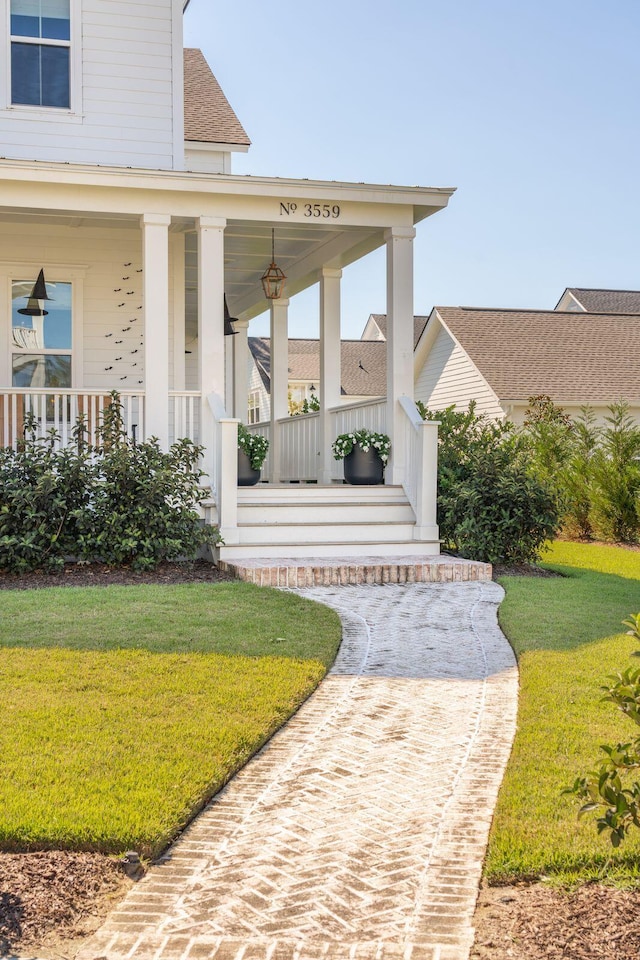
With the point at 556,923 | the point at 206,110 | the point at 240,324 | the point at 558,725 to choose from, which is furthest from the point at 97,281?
the point at 556,923

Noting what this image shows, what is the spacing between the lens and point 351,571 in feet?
29.8

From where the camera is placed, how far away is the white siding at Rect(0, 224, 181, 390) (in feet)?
38.5

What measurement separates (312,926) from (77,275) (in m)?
10.3

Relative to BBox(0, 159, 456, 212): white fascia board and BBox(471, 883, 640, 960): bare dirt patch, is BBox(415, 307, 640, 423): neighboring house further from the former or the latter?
BBox(471, 883, 640, 960): bare dirt patch

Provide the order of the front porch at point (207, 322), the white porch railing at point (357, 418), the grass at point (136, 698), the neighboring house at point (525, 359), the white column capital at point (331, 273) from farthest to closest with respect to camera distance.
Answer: the neighboring house at point (525, 359)
the white column capital at point (331, 273)
the white porch railing at point (357, 418)
the front porch at point (207, 322)
the grass at point (136, 698)

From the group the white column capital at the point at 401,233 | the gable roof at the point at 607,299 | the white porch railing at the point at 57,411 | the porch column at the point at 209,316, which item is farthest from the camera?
the gable roof at the point at 607,299

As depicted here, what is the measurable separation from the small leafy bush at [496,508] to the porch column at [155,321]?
318cm

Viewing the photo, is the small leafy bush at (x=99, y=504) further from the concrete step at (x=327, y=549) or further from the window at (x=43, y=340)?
the window at (x=43, y=340)

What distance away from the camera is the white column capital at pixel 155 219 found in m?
10.2

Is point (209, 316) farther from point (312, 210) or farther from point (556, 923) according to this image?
point (556, 923)

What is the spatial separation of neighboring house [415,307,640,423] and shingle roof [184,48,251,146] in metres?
9.89

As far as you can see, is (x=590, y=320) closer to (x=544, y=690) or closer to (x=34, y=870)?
(x=544, y=690)

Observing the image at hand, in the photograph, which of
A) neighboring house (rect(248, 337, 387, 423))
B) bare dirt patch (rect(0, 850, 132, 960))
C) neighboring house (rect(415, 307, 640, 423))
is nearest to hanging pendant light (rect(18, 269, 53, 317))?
bare dirt patch (rect(0, 850, 132, 960))

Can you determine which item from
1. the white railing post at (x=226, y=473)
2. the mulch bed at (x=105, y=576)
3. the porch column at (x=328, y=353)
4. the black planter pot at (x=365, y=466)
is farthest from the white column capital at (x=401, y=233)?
the mulch bed at (x=105, y=576)
